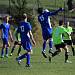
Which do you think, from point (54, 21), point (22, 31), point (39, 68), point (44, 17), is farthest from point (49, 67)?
point (54, 21)

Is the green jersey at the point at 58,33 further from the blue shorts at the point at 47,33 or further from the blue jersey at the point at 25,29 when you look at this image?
the blue shorts at the point at 47,33

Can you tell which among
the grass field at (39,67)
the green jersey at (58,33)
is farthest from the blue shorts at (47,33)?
the green jersey at (58,33)

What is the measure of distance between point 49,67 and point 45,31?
420 cm

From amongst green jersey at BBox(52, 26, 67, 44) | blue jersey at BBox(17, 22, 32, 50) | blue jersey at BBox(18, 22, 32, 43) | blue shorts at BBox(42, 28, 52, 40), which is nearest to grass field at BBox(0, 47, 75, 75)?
blue jersey at BBox(17, 22, 32, 50)

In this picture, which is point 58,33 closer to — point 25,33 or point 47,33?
point 25,33

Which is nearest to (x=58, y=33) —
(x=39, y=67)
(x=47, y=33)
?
(x=39, y=67)

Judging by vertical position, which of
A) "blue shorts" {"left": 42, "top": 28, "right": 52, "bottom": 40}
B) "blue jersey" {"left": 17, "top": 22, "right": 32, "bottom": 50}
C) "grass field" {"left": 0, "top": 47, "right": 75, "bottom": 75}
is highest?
"blue jersey" {"left": 17, "top": 22, "right": 32, "bottom": 50}

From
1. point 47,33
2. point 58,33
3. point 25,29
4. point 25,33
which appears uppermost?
point 25,29

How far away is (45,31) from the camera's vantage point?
22641 mm

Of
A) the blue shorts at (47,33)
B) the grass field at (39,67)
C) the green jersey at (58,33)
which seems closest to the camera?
the grass field at (39,67)

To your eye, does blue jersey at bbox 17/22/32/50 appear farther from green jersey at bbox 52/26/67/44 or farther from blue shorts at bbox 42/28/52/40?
blue shorts at bbox 42/28/52/40

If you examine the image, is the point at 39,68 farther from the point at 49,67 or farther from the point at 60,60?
the point at 60,60

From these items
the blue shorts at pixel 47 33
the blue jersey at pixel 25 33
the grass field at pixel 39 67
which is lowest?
the grass field at pixel 39 67

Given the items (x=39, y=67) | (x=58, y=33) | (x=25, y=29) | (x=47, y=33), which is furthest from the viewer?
(x=47, y=33)
